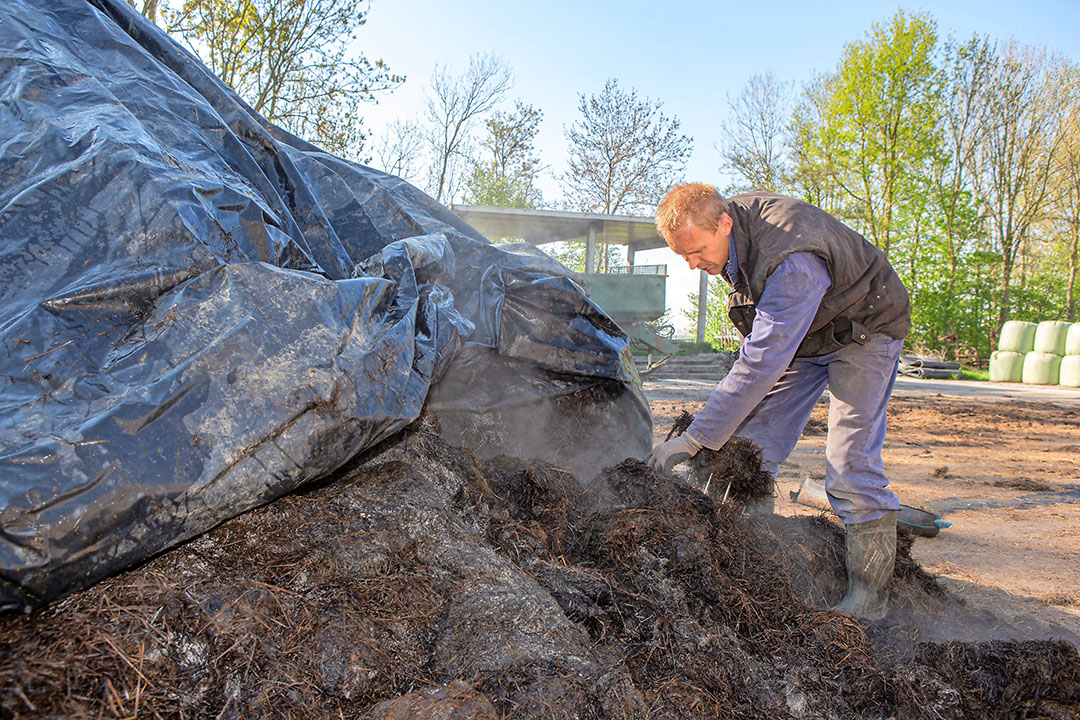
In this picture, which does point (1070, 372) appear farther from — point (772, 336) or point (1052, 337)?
point (772, 336)

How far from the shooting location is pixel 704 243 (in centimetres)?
254

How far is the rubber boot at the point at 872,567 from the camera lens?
8.42 ft

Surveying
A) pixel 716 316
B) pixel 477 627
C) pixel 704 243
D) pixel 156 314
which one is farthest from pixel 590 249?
pixel 477 627

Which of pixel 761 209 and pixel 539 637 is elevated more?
Result: pixel 761 209

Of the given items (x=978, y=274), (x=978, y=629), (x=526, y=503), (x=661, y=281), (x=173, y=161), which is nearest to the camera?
(x=173, y=161)

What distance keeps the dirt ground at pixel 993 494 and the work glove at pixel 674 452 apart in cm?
114

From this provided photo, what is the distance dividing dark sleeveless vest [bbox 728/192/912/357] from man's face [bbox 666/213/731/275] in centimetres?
5

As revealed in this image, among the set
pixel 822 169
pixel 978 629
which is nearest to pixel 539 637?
pixel 978 629

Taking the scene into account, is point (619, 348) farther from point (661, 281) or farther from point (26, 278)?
point (661, 281)

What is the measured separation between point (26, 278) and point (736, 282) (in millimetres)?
2373

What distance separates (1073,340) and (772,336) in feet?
57.5

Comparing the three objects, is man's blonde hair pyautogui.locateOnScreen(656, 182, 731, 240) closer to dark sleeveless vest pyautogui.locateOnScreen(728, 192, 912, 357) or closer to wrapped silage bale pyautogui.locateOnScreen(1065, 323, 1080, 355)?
dark sleeveless vest pyautogui.locateOnScreen(728, 192, 912, 357)

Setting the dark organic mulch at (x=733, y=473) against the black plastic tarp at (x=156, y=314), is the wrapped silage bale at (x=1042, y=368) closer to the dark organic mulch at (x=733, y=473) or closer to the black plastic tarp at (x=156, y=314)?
the dark organic mulch at (x=733, y=473)

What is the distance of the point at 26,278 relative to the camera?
1652 mm
